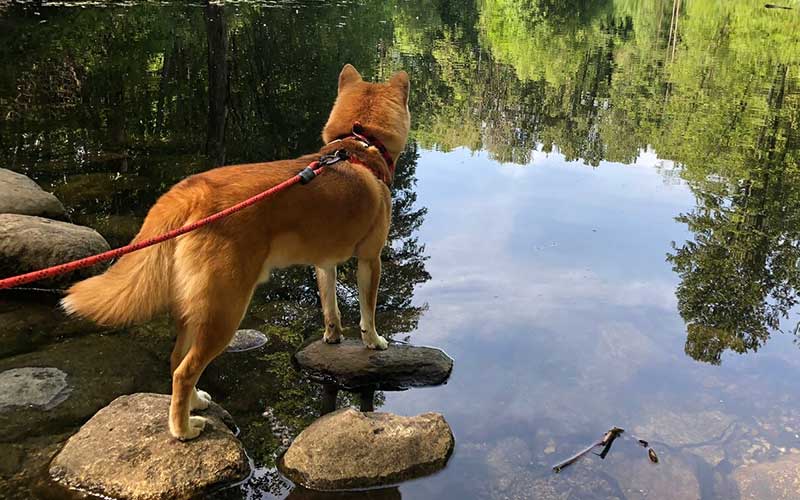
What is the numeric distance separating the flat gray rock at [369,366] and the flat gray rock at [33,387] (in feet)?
6.60

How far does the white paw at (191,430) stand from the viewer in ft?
14.0

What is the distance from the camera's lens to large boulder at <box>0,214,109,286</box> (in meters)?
6.89

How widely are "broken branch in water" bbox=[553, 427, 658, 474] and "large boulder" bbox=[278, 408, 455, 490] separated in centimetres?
90

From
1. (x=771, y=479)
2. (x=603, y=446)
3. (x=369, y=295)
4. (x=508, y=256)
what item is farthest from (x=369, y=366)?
(x=508, y=256)

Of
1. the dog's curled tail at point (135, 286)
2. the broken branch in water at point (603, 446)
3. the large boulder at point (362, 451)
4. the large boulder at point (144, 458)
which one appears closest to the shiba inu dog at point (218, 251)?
the dog's curled tail at point (135, 286)

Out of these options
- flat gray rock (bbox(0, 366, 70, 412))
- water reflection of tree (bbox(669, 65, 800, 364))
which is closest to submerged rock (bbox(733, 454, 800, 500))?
water reflection of tree (bbox(669, 65, 800, 364))

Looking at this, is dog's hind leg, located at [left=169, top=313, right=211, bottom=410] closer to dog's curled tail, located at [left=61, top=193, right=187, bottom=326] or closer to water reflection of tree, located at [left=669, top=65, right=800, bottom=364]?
dog's curled tail, located at [left=61, top=193, right=187, bottom=326]

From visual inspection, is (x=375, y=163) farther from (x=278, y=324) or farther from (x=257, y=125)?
(x=257, y=125)

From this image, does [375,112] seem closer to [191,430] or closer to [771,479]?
[191,430]

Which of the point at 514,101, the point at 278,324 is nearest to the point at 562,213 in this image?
the point at 278,324

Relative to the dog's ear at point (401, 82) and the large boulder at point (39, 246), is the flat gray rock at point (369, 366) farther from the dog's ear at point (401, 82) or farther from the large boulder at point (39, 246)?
the large boulder at point (39, 246)

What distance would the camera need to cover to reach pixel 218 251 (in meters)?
3.97

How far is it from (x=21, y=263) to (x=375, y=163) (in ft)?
14.4

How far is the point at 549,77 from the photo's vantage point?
25.1 meters
